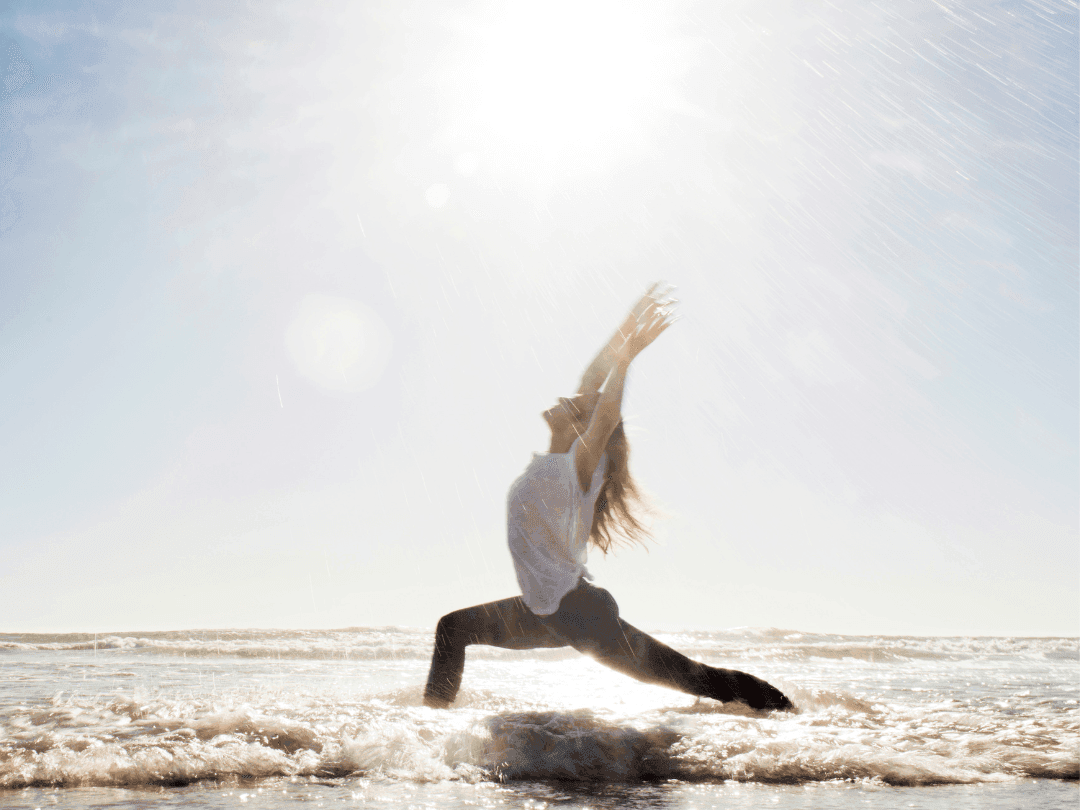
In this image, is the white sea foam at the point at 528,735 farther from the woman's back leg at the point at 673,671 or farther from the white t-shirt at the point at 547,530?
the white t-shirt at the point at 547,530

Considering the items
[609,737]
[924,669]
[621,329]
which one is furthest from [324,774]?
[924,669]

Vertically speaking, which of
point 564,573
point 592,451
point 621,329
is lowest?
point 564,573

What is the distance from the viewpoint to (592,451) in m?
3.71

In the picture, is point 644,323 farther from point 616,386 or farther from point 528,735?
point 528,735

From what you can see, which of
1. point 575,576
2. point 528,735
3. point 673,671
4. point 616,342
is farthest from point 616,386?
point 528,735

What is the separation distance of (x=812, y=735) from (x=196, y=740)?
2.49 meters

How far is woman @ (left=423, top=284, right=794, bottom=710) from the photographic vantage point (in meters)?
3.44

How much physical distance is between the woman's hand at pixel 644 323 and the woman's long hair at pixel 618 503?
45 cm

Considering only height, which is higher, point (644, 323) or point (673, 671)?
point (644, 323)

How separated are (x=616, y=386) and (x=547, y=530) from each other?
855mm

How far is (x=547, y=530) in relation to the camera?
11.5ft

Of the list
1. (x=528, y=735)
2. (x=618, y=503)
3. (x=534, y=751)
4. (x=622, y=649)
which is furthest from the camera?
(x=618, y=503)

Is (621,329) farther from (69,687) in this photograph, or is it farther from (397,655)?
(397,655)

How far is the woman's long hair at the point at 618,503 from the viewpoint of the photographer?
4086mm
